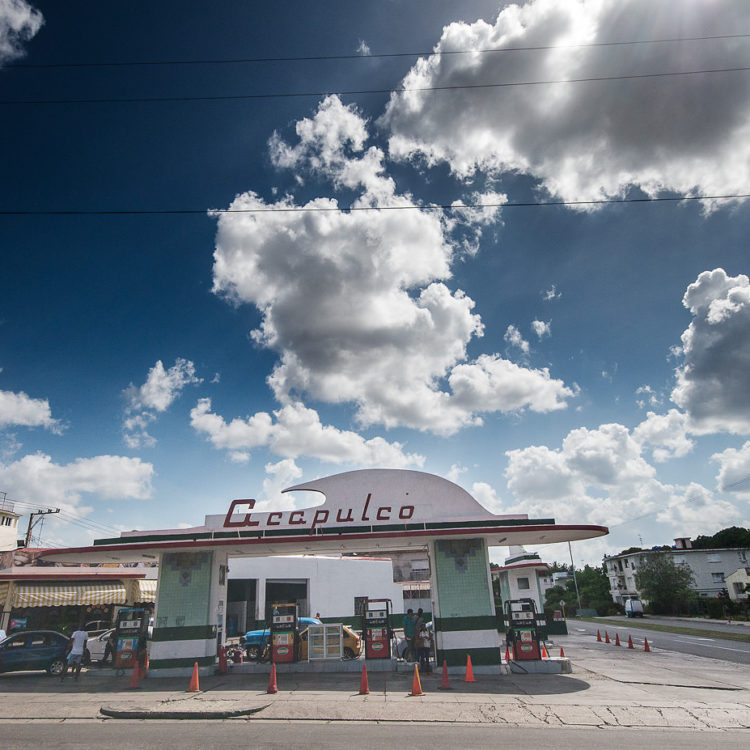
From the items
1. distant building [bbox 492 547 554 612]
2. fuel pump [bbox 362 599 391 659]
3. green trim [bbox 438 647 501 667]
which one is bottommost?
green trim [bbox 438 647 501 667]

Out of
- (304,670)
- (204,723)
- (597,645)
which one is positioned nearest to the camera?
(204,723)

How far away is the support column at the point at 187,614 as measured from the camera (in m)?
19.5

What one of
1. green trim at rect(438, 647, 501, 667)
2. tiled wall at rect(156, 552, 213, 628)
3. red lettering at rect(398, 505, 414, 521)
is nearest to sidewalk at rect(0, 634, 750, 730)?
green trim at rect(438, 647, 501, 667)

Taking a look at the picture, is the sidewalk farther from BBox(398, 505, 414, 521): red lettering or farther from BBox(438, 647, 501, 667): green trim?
BBox(398, 505, 414, 521): red lettering

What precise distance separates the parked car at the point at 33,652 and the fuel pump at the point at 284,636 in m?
7.62

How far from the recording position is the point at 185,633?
1975 cm

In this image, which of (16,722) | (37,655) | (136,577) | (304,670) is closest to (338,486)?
(304,670)

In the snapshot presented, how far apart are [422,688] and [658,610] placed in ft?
207

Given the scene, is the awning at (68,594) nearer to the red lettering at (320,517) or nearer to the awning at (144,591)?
the awning at (144,591)

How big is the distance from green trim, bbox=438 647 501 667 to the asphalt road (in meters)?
7.63

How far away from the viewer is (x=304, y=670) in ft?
63.9

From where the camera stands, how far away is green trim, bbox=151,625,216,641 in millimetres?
19703

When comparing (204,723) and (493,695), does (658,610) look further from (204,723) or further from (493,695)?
(204,723)

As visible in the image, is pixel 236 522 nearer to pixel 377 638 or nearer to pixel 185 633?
pixel 185 633
